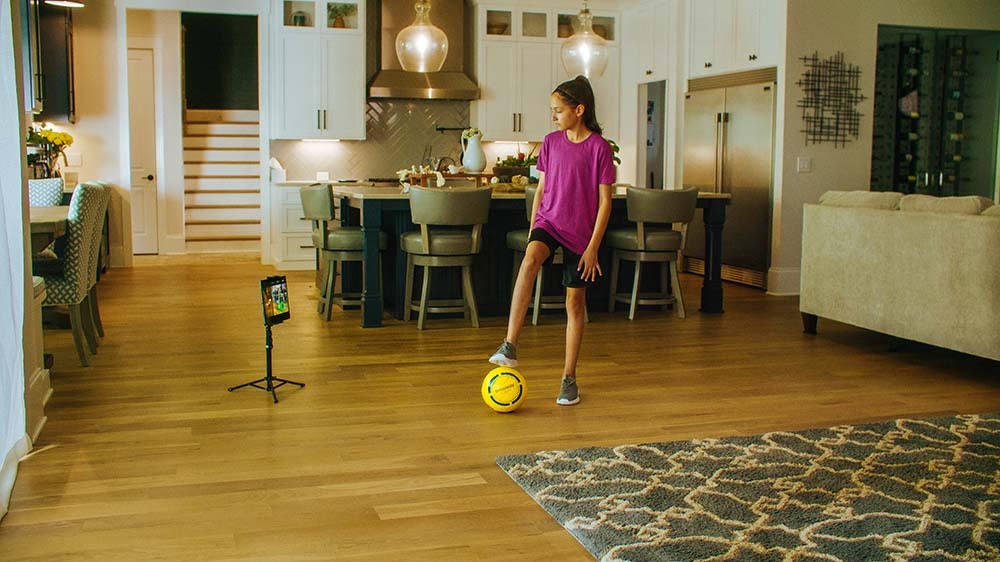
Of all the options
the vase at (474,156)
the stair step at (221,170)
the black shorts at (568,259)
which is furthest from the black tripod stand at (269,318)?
the stair step at (221,170)

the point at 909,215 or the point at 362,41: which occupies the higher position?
the point at 362,41

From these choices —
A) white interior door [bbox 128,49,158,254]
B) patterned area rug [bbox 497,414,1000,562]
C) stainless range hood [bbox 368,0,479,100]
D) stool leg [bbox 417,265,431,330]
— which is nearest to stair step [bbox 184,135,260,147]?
white interior door [bbox 128,49,158,254]

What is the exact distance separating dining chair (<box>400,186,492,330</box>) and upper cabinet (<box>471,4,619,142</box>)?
13.2 ft

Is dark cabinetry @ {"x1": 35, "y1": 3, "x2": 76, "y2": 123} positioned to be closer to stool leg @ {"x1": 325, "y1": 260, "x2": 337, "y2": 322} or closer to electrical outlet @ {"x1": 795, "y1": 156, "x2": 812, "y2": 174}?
stool leg @ {"x1": 325, "y1": 260, "x2": 337, "y2": 322}

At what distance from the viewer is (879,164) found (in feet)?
27.7

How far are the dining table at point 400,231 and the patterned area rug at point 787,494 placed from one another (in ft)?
10.0

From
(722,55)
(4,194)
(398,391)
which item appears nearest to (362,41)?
(722,55)

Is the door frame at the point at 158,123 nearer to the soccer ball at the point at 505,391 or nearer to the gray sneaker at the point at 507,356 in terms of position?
the gray sneaker at the point at 507,356

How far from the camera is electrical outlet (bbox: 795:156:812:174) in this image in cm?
807

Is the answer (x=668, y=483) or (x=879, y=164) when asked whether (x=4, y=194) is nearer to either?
(x=668, y=483)

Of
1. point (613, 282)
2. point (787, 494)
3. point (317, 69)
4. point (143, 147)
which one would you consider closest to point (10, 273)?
point (787, 494)

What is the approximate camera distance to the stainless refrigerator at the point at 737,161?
8.23 m

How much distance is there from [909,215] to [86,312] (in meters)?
4.45

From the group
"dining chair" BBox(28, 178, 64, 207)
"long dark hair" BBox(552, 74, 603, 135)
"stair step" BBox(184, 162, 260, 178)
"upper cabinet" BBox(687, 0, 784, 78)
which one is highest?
"upper cabinet" BBox(687, 0, 784, 78)
